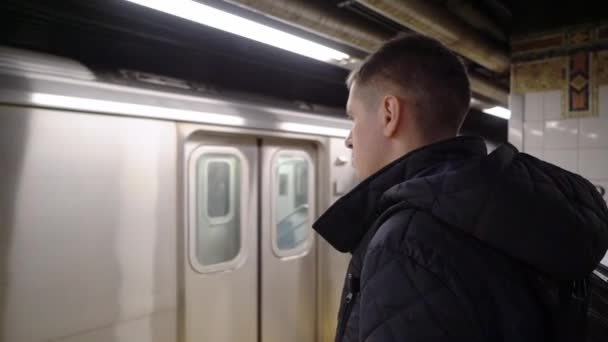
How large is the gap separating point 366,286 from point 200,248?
193 cm

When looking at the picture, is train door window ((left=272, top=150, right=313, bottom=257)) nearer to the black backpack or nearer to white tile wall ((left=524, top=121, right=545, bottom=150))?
white tile wall ((left=524, top=121, right=545, bottom=150))

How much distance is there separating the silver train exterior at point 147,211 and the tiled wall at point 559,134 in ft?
5.52

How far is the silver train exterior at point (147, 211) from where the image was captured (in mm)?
A: 1688

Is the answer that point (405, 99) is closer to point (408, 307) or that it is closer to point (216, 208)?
point (408, 307)

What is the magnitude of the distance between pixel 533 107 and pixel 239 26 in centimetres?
255

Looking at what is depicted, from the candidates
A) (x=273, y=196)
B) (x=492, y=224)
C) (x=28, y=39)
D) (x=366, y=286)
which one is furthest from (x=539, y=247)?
(x=28, y=39)

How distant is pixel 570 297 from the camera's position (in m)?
0.76

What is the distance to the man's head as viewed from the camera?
37.6 inches

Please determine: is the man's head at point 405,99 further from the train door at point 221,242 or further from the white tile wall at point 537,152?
the white tile wall at point 537,152

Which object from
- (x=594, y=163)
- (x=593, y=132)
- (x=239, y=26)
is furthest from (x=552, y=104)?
(x=239, y=26)

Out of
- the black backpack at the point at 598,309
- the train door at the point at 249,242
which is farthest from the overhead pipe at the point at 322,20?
the black backpack at the point at 598,309

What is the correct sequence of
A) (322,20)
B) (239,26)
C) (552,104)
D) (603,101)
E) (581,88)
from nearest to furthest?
(239,26), (322,20), (603,101), (581,88), (552,104)

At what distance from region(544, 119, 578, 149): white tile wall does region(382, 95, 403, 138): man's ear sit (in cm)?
295

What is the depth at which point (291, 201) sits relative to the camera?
317 cm
